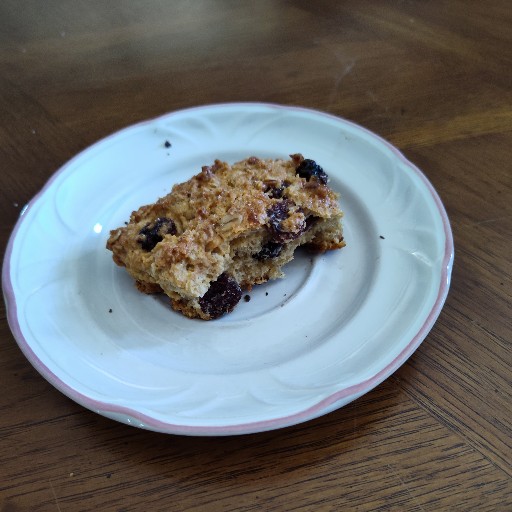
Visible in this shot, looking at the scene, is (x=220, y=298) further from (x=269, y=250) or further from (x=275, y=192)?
(x=275, y=192)

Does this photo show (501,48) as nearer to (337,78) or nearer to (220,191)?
(337,78)

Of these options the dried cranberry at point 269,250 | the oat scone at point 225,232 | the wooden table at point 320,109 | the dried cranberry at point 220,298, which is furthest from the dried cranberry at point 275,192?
the wooden table at point 320,109

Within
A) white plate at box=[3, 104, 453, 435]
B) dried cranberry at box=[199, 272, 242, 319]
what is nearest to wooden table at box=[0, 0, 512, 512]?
white plate at box=[3, 104, 453, 435]

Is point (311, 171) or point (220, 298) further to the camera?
point (311, 171)

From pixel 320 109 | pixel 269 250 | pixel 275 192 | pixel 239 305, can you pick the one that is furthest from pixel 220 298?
pixel 320 109

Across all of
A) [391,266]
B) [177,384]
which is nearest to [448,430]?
[391,266]

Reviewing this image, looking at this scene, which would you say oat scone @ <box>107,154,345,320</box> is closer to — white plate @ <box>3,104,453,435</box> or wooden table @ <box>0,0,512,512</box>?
white plate @ <box>3,104,453,435</box>
